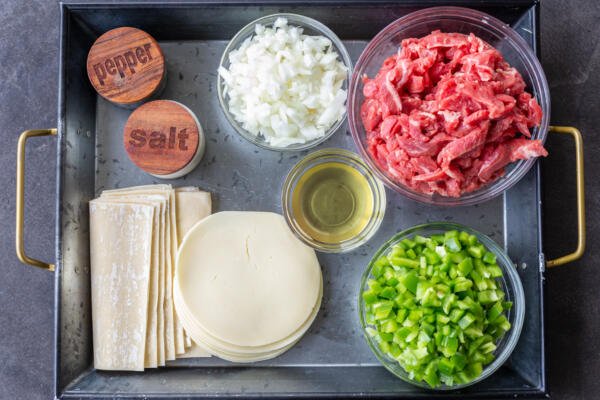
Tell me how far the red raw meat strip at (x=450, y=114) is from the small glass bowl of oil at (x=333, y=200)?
30 centimetres

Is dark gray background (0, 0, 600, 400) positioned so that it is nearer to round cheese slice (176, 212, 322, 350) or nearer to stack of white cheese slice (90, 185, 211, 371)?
stack of white cheese slice (90, 185, 211, 371)

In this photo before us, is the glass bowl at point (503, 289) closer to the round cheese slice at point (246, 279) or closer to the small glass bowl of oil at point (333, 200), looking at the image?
the small glass bowl of oil at point (333, 200)

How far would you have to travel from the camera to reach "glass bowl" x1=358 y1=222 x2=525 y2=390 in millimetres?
1935

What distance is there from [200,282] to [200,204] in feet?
0.99

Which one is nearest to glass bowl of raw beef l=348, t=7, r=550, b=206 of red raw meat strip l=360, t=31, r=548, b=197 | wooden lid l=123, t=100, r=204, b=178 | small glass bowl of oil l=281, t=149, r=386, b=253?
red raw meat strip l=360, t=31, r=548, b=197

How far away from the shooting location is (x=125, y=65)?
6.70 feet

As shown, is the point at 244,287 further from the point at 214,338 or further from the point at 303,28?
the point at 303,28

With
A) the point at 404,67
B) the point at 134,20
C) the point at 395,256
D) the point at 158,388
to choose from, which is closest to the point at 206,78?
the point at 134,20

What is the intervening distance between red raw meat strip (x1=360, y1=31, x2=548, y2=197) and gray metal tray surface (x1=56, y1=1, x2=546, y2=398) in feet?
1.01

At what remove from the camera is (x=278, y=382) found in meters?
2.01

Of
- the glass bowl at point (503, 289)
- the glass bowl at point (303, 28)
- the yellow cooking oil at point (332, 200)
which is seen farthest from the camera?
the yellow cooking oil at point (332, 200)

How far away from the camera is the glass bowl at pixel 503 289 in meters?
1.93

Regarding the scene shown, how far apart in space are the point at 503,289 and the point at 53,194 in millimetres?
1853

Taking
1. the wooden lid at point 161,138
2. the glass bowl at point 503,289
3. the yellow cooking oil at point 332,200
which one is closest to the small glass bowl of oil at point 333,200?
the yellow cooking oil at point 332,200
